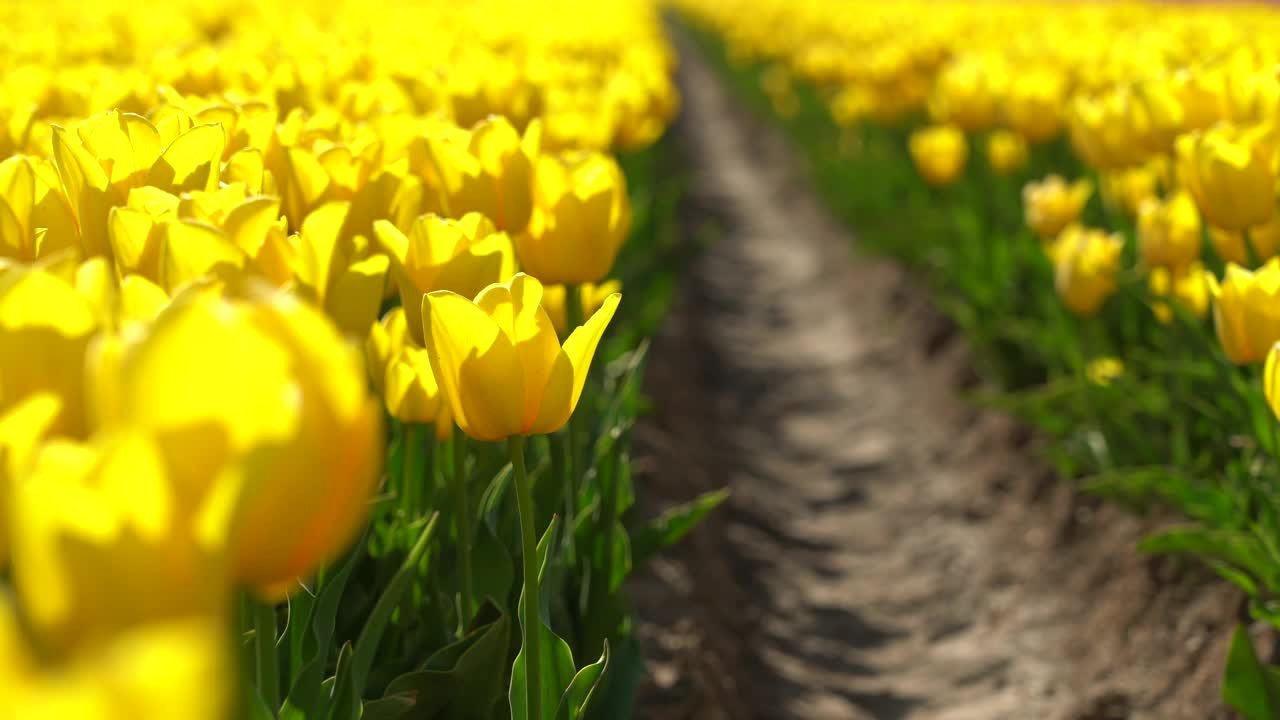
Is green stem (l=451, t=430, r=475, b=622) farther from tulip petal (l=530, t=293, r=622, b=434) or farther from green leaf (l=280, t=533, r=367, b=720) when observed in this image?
tulip petal (l=530, t=293, r=622, b=434)

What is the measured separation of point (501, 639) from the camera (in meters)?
1.91

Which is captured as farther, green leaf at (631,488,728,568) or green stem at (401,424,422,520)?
green leaf at (631,488,728,568)

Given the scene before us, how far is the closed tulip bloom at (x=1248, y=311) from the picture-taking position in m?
2.49

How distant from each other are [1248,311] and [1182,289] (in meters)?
1.04

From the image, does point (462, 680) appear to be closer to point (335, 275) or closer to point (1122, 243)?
point (335, 275)

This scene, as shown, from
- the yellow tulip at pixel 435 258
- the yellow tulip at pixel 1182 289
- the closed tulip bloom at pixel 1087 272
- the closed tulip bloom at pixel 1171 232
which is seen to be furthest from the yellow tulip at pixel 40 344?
the closed tulip bloom at pixel 1087 272

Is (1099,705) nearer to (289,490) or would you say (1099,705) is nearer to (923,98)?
(289,490)

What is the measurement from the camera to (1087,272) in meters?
3.96

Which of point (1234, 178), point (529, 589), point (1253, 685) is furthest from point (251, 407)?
point (1234, 178)

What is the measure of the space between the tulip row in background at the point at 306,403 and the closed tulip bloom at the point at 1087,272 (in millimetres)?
1430

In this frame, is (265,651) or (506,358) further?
(506,358)

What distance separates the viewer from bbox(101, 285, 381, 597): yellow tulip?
0.82m

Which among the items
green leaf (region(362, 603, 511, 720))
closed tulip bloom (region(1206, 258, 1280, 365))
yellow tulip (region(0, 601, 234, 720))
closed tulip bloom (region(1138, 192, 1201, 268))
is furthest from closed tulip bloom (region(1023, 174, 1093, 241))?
yellow tulip (region(0, 601, 234, 720))

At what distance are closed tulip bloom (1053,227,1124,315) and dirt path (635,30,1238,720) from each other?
0.66m
